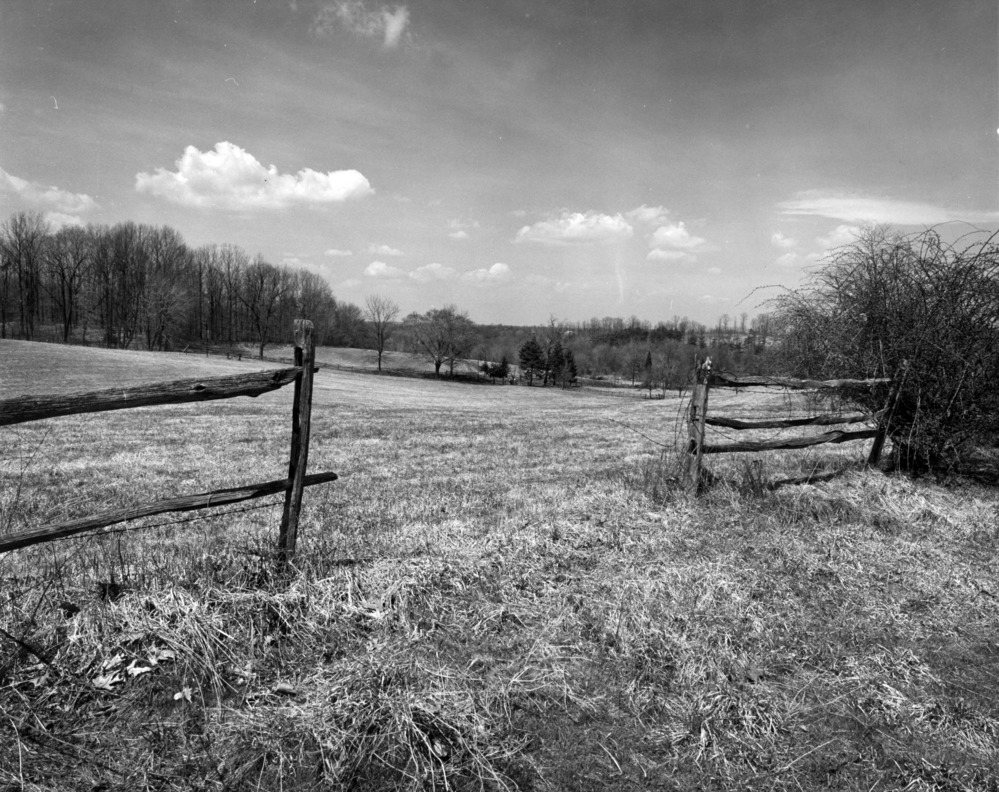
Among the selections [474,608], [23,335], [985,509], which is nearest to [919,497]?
[985,509]

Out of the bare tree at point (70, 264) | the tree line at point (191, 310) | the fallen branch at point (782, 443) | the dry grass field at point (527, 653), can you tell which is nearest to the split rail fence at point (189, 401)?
the dry grass field at point (527, 653)

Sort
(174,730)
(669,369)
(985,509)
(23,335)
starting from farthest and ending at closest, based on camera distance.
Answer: (669,369)
(23,335)
(985,509)
(174,730)

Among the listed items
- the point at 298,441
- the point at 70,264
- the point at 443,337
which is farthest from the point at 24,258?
the point at 298,441

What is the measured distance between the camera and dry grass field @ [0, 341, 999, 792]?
263 centimetres

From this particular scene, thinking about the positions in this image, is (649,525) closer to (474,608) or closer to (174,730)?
(474,608)

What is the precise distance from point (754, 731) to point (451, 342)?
77.0m

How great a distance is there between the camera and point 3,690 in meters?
2.80

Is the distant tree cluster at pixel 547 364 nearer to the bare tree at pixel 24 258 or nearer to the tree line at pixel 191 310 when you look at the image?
the tree line at pixel 191 310

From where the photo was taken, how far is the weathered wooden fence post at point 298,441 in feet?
13.4

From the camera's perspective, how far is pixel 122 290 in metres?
80.3

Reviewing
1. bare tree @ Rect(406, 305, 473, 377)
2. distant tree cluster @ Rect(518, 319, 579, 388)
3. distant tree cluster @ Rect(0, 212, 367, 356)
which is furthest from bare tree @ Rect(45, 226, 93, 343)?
distant tree cluster @ Rect(518, 319, 579, 388)

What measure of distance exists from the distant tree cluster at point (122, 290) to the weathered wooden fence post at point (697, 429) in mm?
74436

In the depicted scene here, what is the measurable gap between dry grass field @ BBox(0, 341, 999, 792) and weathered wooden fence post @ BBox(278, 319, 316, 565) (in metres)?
0.18

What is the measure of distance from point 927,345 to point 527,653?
6.86 metres
